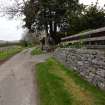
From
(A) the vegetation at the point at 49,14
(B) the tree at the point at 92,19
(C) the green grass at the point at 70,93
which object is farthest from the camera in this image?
(A) the vegetation at the point at 49,14

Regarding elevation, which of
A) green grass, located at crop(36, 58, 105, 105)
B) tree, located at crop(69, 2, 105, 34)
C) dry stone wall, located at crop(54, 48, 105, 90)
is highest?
tree, located at crop(69, 2, 105, 34)

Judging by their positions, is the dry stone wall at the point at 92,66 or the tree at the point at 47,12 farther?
the tree at the point at 47,12

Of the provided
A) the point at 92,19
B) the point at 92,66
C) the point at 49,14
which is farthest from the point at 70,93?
the point at 49,14

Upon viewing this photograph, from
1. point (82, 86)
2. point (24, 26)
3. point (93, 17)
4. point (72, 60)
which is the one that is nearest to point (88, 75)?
point (82, 86)

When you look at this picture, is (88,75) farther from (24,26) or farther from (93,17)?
(24,26)

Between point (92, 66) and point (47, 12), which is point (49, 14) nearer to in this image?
point (47, 12)

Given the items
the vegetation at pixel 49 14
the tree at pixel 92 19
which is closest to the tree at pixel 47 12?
the vegetation at pixel 49 14

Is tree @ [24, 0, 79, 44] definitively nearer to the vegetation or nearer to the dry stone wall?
the vegetation

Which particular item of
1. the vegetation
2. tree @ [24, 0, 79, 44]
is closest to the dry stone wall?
the vegetation

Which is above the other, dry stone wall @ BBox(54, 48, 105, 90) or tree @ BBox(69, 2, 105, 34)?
tree @ BBox(69, 2, 105, 34)

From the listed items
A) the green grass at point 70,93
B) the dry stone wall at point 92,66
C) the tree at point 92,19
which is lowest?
the green grass at point 70,93

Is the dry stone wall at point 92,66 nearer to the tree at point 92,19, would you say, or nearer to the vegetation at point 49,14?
the tree at point 92,19

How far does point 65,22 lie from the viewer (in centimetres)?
4034

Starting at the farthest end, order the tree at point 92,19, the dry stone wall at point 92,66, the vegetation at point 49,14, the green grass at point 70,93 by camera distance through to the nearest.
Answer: the vegetation at point 49,14 < the tree at point 92,19 < the dry stone wall at point 92,66 < the green grass at point 70,93
